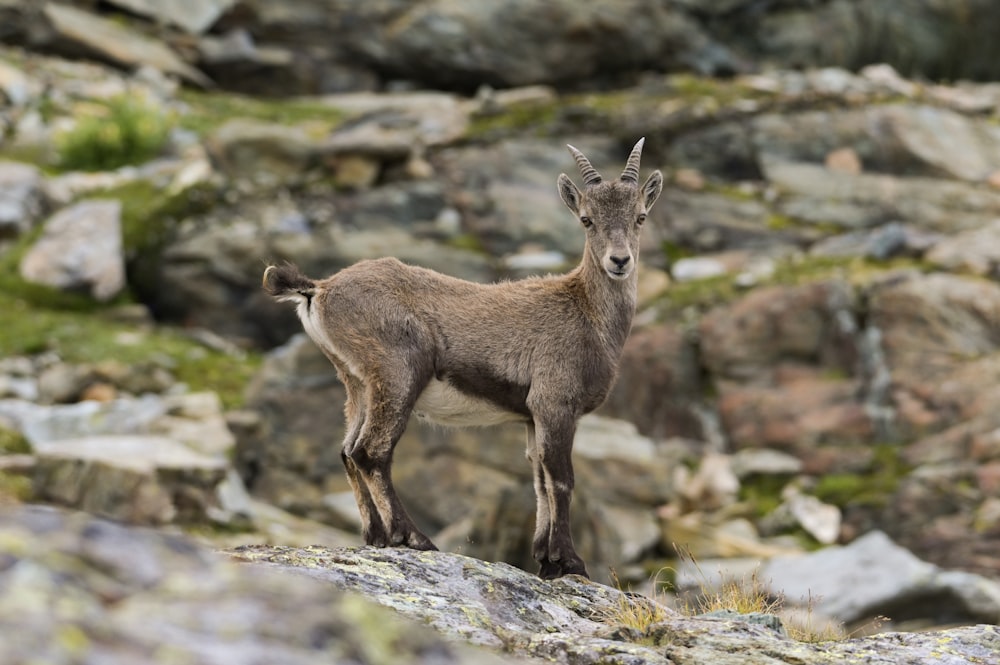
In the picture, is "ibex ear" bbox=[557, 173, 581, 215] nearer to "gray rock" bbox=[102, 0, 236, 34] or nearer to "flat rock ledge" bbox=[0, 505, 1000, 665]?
"flat rock ledge" bbox=[0, 505, 1000, 665]

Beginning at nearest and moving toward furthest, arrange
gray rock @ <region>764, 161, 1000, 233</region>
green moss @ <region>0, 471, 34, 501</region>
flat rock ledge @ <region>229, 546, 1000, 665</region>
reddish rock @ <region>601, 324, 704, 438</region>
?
flat rock ledge @ <region>229, 546, 1000, 665</region> < green moss @ <region>0, 471, 34, 501</region> < reddish rock @ <region>601, 324, 704, 438</region> < gray rock @ <region>764, 161, 1000, 233</region>

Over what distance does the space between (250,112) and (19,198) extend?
8.80 metres

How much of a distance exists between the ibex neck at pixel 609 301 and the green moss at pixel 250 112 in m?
21.6

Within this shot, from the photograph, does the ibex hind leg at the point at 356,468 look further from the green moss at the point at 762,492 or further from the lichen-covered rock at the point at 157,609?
the green moss at the point at 762,492

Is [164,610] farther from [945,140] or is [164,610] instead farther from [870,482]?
[945,140]

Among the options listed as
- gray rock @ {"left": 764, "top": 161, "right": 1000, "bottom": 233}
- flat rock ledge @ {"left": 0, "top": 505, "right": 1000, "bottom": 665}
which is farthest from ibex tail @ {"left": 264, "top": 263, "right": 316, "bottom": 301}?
gray rock @ {"left": 764, "top": 161, "right": 1000, "bottom": 233}

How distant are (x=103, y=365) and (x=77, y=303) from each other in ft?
10.2

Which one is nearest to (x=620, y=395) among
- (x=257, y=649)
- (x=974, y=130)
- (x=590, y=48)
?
(x=974, y=130)

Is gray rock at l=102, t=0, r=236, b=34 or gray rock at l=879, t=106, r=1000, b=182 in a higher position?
gray rock at l=879, t=106, r=1000, b=182

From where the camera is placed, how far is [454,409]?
32.8 feet

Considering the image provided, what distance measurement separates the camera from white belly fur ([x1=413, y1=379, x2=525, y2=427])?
986 centimetres

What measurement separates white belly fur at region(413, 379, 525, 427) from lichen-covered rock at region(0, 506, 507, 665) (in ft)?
16.0

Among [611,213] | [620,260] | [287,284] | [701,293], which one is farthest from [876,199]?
[287,284]

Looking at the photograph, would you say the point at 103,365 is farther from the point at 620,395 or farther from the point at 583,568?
the point at 583,568
